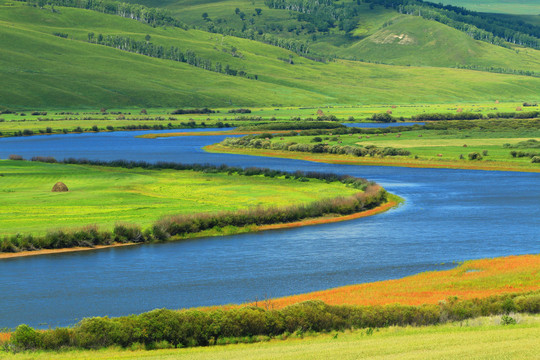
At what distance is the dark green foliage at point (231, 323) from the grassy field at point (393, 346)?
0.88m

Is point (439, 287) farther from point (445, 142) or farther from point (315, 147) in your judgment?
point (445, 142)

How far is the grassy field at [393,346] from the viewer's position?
23.5m

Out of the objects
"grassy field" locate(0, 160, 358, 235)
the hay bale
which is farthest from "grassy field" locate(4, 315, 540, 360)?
the hay bale

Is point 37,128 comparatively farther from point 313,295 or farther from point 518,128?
point 313,295

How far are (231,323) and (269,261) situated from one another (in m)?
21.8

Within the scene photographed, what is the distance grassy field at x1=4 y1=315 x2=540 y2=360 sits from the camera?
2350cm

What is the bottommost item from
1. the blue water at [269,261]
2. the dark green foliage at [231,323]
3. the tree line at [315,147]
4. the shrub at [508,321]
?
the tree line at [315,147]

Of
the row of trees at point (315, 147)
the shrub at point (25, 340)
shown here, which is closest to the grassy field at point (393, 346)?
the shrub at point (25, 340)

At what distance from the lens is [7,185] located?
84625mm

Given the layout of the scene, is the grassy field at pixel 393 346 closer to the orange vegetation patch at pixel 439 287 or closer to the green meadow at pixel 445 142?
the orange vegetation patch at pixel 439 287

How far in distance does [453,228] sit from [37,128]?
15620cm

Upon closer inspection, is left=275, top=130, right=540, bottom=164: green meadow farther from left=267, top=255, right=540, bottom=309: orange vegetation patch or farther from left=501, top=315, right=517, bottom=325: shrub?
left=501, top=315, right=517, bottom=325: shrub

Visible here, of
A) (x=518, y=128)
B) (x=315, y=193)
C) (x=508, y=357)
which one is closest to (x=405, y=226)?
(x=315, y=193)

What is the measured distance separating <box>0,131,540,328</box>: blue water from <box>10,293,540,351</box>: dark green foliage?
8.54 m
